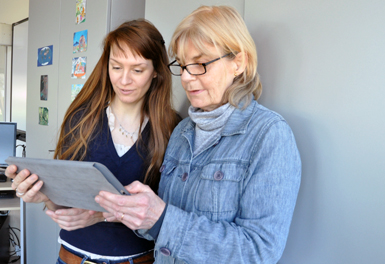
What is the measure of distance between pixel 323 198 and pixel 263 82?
0.42 metres

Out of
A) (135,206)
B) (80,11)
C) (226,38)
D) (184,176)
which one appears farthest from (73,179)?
(80,11)

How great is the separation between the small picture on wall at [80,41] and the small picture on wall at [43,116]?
26.3 inches

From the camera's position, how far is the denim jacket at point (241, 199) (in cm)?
79

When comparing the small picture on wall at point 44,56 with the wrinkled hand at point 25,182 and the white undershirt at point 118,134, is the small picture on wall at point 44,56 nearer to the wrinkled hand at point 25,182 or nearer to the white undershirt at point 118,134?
the white undershirt at point 118,134

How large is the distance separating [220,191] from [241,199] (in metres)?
0.07

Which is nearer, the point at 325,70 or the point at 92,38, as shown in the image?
the point at 325,70

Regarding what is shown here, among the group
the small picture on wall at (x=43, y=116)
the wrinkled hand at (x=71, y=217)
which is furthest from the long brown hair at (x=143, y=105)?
the small picture on wall at (x=43, y=116)

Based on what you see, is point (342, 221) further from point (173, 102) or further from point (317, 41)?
point (173, 102)

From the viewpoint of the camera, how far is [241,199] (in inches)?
33.1

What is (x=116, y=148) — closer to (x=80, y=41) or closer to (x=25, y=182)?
(x=25, y=182)

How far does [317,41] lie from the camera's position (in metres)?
0.90

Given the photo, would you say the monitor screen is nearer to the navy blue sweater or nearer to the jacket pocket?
the navy blue sweater

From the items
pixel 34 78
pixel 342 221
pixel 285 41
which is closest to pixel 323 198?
pixel 342 221

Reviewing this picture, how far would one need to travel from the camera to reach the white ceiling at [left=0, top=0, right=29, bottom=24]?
4.57 m
